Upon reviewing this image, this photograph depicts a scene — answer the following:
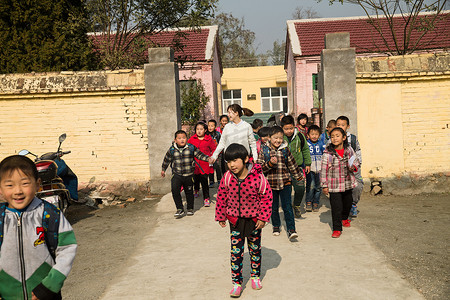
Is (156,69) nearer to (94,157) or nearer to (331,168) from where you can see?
(94,157)

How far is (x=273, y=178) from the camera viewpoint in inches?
239

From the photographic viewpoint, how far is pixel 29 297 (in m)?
2.60

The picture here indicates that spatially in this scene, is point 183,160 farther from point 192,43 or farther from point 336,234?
point 192,43

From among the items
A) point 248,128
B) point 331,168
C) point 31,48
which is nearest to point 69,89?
point 31,48

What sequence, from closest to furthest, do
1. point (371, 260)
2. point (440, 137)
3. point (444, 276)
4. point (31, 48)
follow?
point (444, 276) < point (371, 260) < point (440, 137) < point (31, 48)

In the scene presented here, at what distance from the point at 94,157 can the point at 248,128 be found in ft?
13.2

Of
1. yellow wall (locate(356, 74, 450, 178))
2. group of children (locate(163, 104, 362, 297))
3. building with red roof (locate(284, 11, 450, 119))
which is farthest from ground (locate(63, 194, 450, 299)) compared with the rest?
building with red roof (locate(284, 11, 450, 119))

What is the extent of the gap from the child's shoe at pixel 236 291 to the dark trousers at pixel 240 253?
Result: 0.04 m

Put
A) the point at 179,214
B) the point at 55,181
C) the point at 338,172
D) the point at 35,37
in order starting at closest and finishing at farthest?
the point at 338,172, the point at 55,181, the point at 179,214, the point at 35,37

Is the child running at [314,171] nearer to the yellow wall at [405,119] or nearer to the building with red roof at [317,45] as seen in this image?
the yellow wall at [405,119]

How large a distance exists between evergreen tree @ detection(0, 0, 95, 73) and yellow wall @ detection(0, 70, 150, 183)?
7.94 feet

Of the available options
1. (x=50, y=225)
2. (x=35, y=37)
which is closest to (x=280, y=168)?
(x=50, y=225)

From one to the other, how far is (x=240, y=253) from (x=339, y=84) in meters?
5.98

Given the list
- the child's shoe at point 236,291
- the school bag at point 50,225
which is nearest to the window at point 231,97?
the child's shoe at point 236,291
